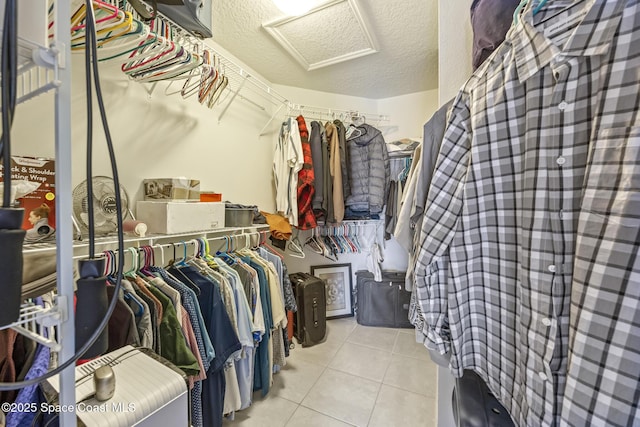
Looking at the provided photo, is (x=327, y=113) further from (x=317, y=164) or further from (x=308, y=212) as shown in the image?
(x=308, y=212)

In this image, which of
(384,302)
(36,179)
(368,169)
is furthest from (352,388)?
(36,179)

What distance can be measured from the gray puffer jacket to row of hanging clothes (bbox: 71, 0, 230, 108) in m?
1.27

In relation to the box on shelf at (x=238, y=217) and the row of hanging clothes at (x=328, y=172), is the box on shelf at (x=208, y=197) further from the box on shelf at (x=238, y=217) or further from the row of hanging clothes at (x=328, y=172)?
the row of hanging clothes at (x=328, y=172)

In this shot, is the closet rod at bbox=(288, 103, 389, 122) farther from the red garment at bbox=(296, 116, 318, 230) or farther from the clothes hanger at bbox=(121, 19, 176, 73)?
the clothes hanger at bbox=(121, 19, 176, 73)

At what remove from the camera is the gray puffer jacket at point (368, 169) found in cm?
228

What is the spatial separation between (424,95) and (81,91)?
8.84 feet

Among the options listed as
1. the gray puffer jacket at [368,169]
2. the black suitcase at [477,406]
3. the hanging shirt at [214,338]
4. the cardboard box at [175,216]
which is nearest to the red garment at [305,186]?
the gray puffer jacket at [368,169]

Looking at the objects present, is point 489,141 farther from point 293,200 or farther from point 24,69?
point 293,200

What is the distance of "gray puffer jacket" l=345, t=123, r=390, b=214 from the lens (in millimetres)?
2277

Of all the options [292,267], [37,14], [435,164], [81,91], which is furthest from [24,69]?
[292,267]

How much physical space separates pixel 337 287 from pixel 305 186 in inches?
49.4

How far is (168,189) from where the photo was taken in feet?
4.41

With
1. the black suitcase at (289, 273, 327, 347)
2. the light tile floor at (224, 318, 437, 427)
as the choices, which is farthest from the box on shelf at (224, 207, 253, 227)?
the light tile floor at (224, 318, 437, 427)

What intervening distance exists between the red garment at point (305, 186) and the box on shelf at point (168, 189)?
89 centimetres
